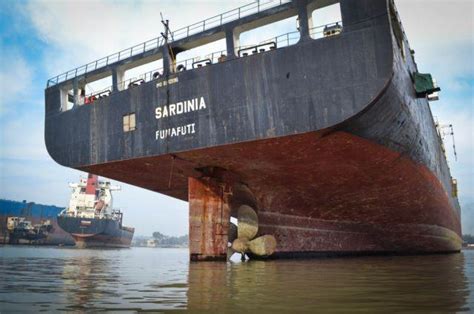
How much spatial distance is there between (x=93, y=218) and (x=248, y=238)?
44.0 m

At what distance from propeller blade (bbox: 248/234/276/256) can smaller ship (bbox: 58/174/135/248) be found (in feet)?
141

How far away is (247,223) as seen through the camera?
45.3ft

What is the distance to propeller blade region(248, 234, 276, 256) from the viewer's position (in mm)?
13031

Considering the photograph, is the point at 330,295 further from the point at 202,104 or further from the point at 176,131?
the point at 176,131

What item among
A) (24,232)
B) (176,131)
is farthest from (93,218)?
(176,131)

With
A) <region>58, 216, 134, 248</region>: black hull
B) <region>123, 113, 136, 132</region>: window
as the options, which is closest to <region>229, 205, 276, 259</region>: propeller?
<region>123, 113, 136, 132</region>: window

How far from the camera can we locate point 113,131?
1325cm

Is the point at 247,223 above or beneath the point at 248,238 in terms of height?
above

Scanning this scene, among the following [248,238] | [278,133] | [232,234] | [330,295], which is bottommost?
[330,295]

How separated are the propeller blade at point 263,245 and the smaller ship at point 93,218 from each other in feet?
141

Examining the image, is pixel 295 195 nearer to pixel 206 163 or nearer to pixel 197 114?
pixel 206 163

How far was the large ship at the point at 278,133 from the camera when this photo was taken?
9.79m

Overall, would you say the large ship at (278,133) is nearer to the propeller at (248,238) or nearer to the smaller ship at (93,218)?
the propeller at (248,238)

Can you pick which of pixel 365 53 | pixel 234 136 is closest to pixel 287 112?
pixel 234 136
